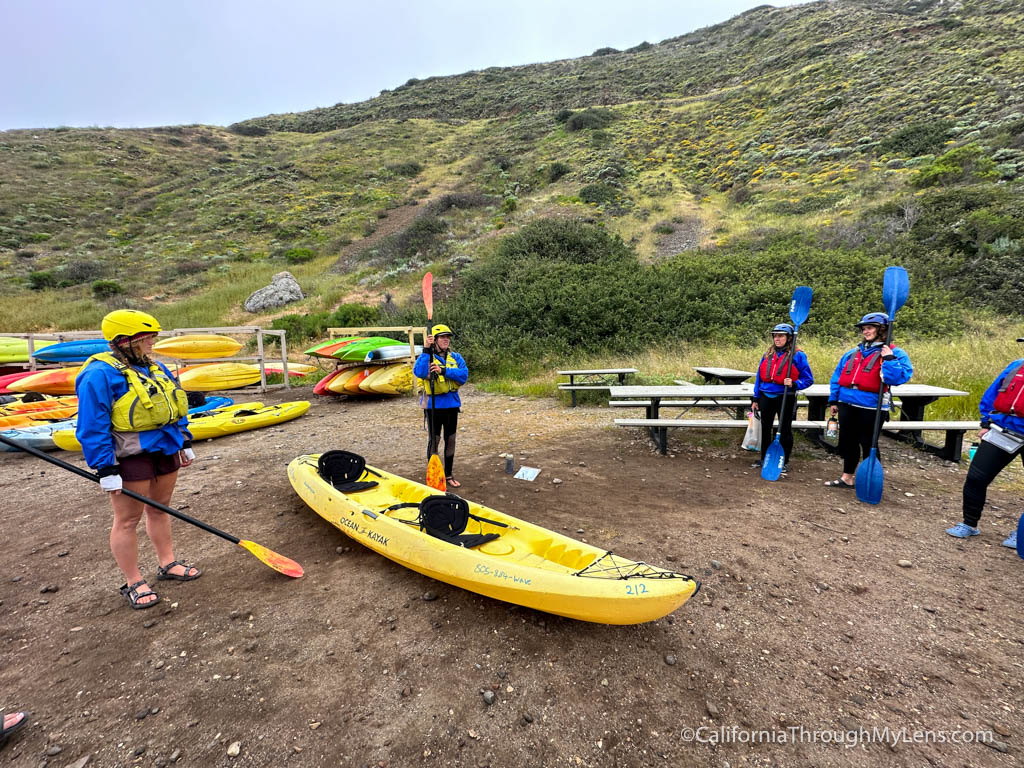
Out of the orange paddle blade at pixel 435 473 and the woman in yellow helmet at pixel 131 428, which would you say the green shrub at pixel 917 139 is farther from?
the woman in yellow helmet at pixel 131 428

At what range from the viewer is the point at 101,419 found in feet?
9.00

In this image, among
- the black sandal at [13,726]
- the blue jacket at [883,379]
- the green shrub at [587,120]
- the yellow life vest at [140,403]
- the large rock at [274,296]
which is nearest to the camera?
the black sandal at [13,726]

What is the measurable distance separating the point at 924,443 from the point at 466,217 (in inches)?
959

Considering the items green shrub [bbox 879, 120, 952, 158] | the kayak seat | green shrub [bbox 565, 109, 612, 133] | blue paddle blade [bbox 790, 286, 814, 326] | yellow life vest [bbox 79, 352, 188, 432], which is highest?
green shrub [bbox 565, 109, 612, 133]

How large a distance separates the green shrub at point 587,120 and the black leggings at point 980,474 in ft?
120

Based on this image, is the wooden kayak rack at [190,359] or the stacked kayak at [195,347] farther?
the stacked kayak at [195,347]

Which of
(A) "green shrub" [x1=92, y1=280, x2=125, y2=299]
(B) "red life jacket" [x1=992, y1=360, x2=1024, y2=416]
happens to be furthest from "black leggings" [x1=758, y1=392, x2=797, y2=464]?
(A) "green shrub" [x1=92, y1=280, x2=125, y2=299]

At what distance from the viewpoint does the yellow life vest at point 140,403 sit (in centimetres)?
282

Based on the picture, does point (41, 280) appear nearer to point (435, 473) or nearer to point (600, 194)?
point (600, 194)

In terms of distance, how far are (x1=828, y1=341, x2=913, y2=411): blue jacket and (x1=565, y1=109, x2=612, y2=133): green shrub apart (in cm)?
3538

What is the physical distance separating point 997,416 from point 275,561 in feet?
19.0

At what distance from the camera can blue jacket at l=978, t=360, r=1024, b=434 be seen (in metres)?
3.46

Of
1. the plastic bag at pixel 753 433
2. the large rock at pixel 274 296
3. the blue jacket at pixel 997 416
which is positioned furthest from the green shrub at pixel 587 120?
the blue jacket at pixel 997 416

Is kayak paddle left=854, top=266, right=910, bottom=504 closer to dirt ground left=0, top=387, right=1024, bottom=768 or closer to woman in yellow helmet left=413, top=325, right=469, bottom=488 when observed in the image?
dirt ground left=0, top=387, right=1024, bottom=768
